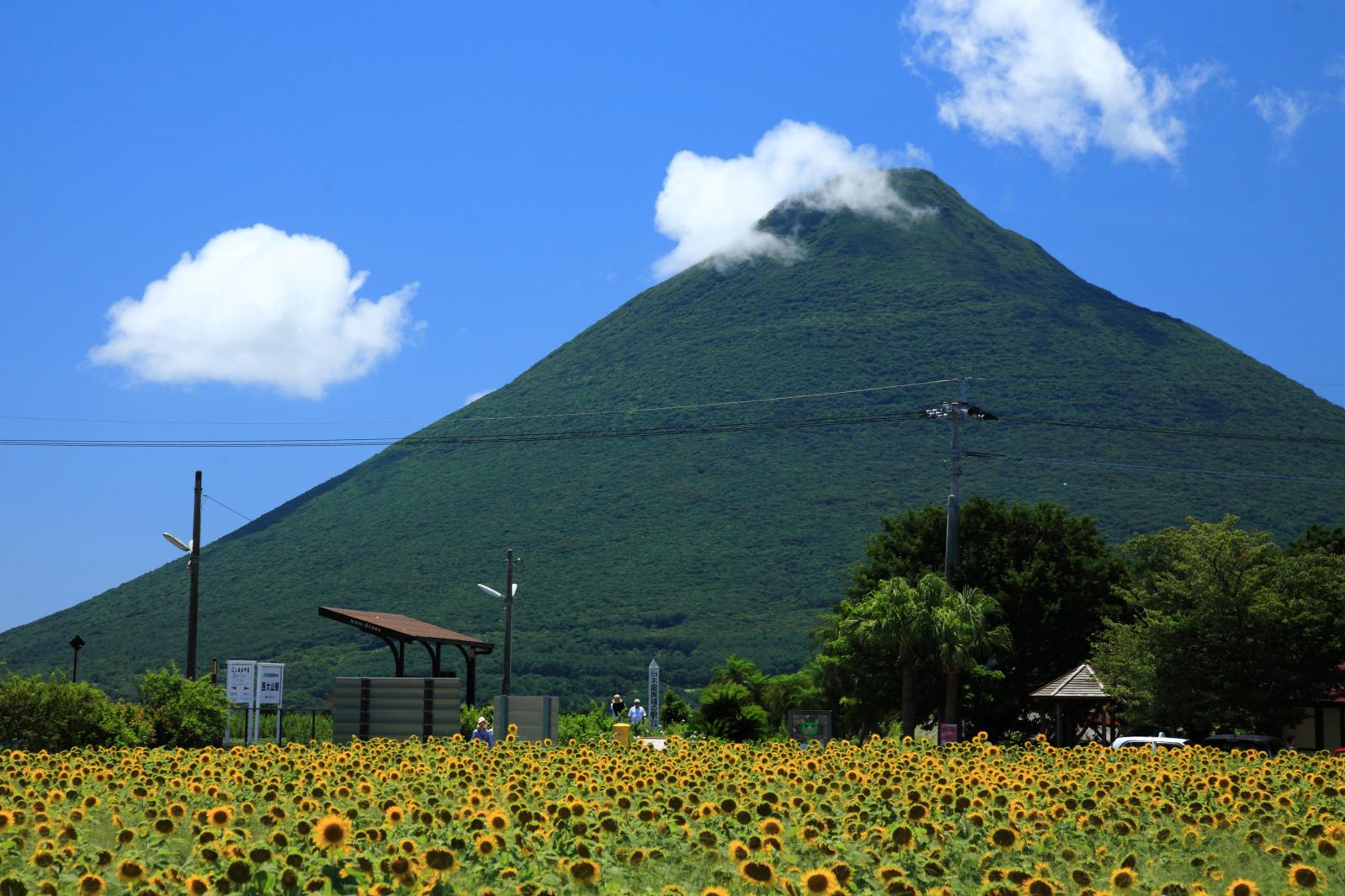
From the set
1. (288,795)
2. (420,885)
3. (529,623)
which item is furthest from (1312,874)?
(529,623)

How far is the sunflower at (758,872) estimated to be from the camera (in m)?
7.27

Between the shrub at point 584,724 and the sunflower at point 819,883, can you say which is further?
the shrub at point 584,724

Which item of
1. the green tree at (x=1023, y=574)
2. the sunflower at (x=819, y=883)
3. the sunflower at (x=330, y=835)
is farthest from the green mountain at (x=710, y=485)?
the sunflower at (x=819, y=883)

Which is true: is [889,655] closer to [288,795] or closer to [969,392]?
[288,795]

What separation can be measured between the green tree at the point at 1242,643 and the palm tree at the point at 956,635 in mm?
3864

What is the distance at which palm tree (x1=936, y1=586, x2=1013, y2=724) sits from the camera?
36.8 meters

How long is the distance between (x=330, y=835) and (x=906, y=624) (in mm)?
30163

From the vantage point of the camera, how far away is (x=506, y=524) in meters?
142

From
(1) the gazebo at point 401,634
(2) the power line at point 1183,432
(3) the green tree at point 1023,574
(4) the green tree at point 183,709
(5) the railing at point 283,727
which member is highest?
(2) the power line at point 1183,432

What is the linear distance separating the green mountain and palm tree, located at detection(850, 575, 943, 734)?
68.1 metres

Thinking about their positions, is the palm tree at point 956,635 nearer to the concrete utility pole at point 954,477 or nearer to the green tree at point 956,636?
the green tree at point 956,636

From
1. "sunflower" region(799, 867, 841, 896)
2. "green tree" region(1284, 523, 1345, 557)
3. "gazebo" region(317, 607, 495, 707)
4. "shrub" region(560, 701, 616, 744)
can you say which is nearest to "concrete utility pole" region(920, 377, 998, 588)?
"shrub" region(560, 701, 616, 744)

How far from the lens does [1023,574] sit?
5228 centimetres

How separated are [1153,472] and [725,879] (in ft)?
425
